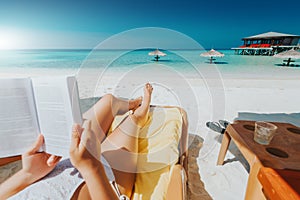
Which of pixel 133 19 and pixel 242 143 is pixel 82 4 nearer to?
pixel 133 19

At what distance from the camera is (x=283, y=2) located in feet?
32.4

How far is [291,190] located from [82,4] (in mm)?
9909

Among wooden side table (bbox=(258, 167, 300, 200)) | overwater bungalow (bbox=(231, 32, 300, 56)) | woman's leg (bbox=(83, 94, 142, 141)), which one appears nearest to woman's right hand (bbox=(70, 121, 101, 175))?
woman's leg (bbox=(83, 94, 142, 141))

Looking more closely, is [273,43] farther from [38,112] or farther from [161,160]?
[38,112]

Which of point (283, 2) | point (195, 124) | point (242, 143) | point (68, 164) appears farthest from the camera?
point (283, 2)

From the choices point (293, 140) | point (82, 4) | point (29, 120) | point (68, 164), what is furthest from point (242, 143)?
point (82, 4)

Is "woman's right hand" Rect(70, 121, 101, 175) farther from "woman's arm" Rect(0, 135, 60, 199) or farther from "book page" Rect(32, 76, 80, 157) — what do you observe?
"woman's arm" Rect(0, 135, 60, 199)

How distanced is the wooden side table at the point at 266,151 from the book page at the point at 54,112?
734 millimetres

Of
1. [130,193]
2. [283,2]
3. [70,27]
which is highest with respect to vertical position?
[283,2]

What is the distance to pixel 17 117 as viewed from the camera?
514 millimetres

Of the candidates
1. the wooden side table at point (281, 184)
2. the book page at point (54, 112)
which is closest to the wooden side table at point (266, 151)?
the wooden side table at point (281, 184)

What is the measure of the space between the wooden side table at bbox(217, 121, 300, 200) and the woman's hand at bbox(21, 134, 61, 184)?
0.80 metres

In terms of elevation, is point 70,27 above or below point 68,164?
above

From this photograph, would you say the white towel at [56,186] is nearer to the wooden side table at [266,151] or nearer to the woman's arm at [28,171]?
the woman's arm at [28,171]
